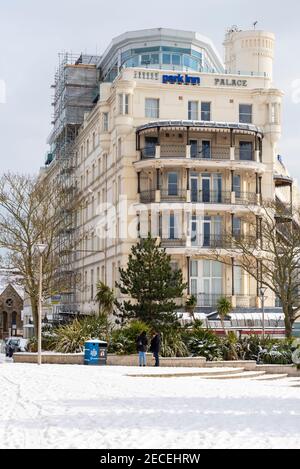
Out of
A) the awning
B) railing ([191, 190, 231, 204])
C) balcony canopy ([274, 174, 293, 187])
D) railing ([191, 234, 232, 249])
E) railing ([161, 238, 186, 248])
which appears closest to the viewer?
the awning

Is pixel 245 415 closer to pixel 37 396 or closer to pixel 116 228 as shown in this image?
pixel 37 396

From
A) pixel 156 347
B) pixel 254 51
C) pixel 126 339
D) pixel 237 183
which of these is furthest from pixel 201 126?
pixel 156 347

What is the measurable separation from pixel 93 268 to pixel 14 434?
55.3 m

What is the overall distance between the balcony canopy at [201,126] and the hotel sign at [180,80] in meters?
4.19

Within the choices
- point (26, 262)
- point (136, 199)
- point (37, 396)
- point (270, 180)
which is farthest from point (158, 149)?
point (37, 396)

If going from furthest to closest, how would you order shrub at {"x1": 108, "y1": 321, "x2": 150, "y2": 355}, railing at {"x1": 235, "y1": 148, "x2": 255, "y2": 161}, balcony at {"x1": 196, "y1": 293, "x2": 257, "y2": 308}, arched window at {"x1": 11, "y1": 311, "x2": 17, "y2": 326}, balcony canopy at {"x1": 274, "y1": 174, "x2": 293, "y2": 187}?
arched window at {"x1": 11, "y1": 311, "x2": 17, "y2": 326} < balcony canopy at {"x1": 274, "y1": 174, "x2": 293, "y2": 187} < railing at {"x1": 235, "y1": 148, "x2": 255, "y2": 161} < balcony at {"x1": 196, "y1": 293, "x2": 257, "y2": 308} < shrub at {"x1": 108, "y1": 321, "x2": 150, "y2": 355}

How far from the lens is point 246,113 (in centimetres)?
6147

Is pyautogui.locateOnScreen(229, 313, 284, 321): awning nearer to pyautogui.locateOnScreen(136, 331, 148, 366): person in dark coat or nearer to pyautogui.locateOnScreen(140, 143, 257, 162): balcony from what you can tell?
pyautogui.locateOnScreen(140, 143, 257, 162): balcony

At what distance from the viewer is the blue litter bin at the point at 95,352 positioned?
33.2 m

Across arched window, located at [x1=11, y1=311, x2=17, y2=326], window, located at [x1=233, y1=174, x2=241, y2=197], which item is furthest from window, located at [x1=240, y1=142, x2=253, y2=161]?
arched window, located at [x1=11, y1=311, x2=17, y2=326]

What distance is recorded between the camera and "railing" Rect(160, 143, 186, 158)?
2336 inches

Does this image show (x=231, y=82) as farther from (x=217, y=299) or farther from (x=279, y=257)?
(x=279, y=257)

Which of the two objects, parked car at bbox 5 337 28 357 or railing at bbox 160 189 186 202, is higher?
railing at bbox 160 189 186 202

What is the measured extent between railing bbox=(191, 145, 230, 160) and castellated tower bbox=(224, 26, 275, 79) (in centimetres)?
→ 1438
